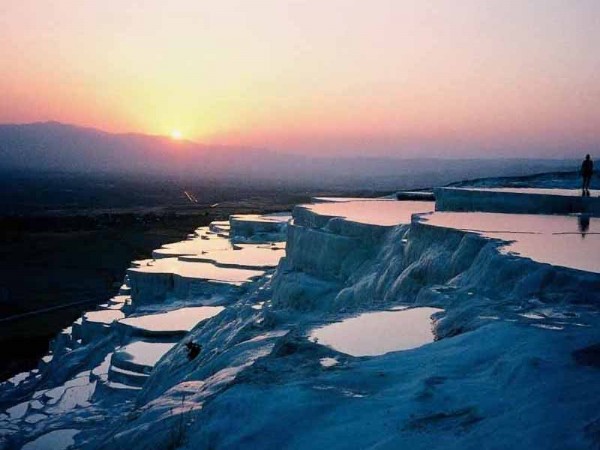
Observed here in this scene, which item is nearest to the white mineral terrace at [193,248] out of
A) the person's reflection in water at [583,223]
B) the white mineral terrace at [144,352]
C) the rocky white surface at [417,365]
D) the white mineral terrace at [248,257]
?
the white mineral terrace at [248,257]

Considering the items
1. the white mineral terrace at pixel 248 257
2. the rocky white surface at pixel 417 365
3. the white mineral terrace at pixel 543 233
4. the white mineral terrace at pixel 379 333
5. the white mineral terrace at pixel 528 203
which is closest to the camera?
the rocky white surface at pixel 417 365

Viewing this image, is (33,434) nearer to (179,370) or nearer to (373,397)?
(179,370)

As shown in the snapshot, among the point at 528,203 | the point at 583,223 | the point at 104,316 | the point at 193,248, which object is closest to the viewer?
the point at 583,223

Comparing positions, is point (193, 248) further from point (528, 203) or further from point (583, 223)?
point (583, 223)

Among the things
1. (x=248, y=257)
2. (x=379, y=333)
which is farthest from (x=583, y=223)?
(x=248, y=257)

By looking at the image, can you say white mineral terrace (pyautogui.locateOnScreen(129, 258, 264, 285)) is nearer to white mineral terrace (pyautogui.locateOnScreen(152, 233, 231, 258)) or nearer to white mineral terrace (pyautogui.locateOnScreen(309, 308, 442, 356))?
white mineral terrace (pyautogui.locateOnScreen(152, 233, 231, 258))

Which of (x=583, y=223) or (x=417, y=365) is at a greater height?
(x=583, y=223)

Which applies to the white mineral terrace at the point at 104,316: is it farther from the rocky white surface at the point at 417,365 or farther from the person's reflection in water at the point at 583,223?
the person's reflection in water at the point at 583,223

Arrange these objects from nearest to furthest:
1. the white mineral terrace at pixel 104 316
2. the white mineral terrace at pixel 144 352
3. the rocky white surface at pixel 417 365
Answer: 1. the rocky white surface at pixel 417 365
2. the white mineral terrace at pixel 144 352
3. the white mineral terrace at pixel 104 316
